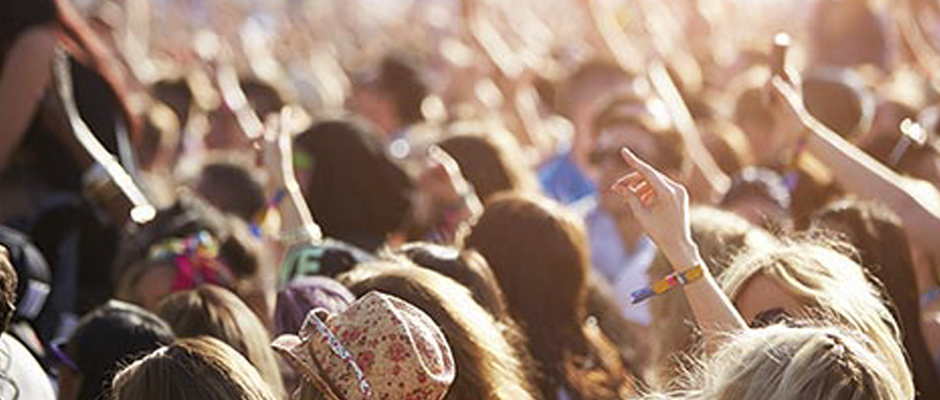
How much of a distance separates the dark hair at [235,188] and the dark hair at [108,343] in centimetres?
241

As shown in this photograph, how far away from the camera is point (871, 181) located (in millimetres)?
4383

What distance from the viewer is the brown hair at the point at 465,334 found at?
3.32 meters

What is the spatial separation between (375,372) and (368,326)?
9 cm

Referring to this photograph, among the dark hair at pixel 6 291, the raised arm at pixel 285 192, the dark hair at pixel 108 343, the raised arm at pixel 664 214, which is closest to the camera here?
the dark hair at pixel 6 291

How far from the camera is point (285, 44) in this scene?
576 inches

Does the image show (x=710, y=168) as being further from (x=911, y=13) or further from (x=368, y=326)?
(x=368, y=326)

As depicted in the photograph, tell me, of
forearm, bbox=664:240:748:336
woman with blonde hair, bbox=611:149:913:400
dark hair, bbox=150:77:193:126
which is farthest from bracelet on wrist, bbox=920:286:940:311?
dark hair, bbox=150:77:193:126

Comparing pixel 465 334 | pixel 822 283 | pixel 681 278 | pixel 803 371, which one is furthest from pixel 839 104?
pixel 803 371

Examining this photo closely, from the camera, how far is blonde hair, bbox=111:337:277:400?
115 inches

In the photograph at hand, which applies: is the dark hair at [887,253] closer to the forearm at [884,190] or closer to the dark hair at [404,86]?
the forearm at [884,190]

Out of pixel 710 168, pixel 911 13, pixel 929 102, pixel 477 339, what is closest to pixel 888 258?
pixel 477 339

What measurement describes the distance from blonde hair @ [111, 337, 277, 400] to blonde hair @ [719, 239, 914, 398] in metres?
1.17

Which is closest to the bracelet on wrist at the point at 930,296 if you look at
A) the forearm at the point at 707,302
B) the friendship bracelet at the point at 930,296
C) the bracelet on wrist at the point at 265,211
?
the friendship bracelet at the point at 930,296

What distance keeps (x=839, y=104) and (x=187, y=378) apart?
4236 millimetres
